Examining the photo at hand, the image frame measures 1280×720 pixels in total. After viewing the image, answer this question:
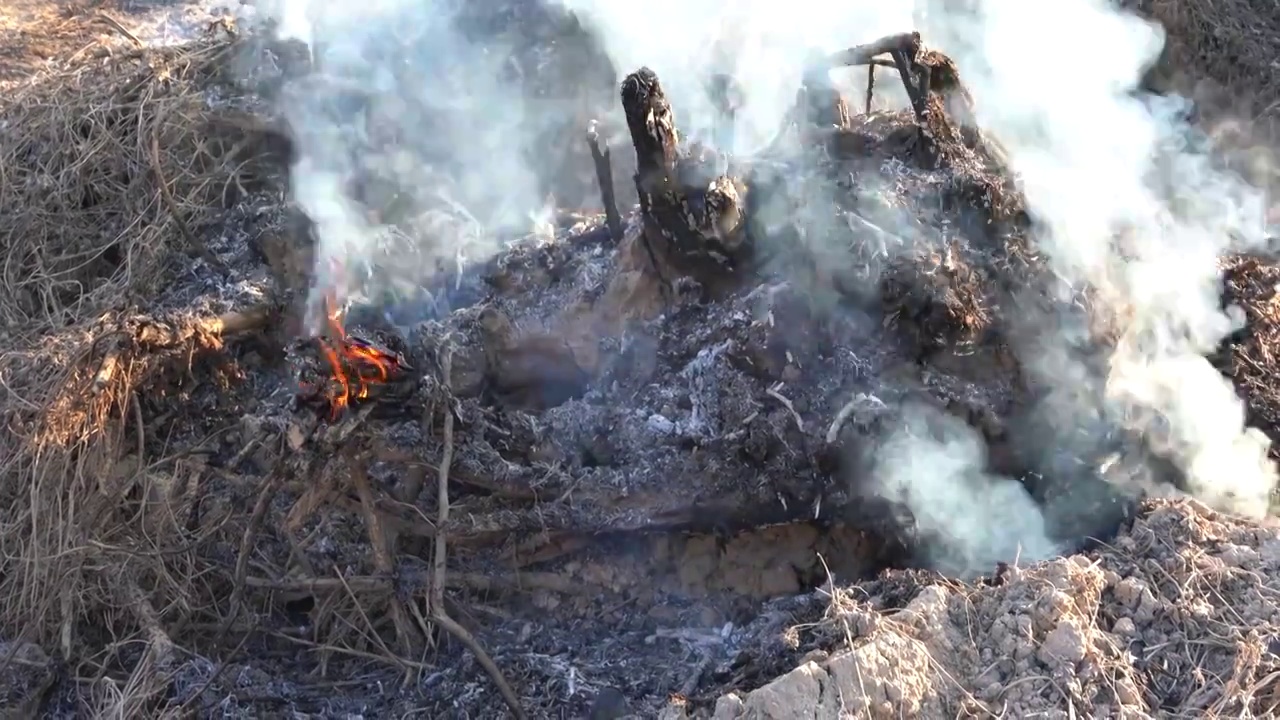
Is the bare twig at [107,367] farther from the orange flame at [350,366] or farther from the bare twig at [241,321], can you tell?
the orange flame at [350,366]

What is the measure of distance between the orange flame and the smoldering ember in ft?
0.04

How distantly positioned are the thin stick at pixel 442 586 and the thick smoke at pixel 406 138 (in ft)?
4.15

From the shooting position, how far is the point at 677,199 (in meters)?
3.87

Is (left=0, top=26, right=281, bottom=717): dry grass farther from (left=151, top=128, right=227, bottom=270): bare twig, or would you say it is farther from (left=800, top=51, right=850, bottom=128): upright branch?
(left=800, top=51, right=850, bottom=128): upright branch

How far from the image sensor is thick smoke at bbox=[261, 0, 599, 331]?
4.93 m

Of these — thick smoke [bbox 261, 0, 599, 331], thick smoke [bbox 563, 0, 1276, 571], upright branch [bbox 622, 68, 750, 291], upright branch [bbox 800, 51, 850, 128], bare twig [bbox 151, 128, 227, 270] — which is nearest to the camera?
thick smoke [bbox 563, 0, 1276, 571]

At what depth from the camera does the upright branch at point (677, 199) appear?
12.5ft

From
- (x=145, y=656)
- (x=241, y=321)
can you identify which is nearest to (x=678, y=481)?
(x=145, y=656)

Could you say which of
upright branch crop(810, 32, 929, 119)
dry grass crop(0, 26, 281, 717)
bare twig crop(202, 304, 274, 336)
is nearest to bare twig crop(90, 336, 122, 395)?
dry grass crop(0, 26, 281, 717)

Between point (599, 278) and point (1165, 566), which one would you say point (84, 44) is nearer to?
point (599, 278)

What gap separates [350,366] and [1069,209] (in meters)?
2.79

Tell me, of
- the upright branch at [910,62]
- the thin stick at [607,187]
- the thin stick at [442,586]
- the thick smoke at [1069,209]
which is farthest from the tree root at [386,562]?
the upright branch at [910,62]

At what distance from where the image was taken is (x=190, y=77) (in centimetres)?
604

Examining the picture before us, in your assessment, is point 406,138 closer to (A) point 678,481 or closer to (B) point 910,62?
(B) point 910,62
